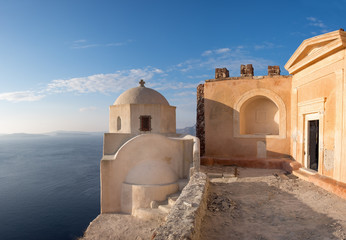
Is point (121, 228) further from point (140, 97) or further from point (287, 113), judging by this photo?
point (287, 113)

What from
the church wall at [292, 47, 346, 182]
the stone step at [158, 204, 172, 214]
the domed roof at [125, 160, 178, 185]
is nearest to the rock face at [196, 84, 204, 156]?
the domed roof at [125, 160, 178, 185]

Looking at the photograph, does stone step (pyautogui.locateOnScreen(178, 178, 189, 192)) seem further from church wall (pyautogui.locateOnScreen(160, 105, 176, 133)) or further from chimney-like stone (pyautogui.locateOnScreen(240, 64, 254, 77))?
chimney-like stone (pyautogui.locateOnScreen(240, 64, 254, 77))

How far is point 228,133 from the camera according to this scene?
11930 mm

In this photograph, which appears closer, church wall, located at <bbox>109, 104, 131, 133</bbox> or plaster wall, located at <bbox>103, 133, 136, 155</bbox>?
plaster wall, located at <bbox>103, 133, 136, 155</bbox>

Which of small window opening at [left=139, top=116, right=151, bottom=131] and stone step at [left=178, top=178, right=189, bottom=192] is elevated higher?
small window opening at [left=139, top=116, right=151, bottom=131]

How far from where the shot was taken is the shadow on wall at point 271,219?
4.02 m

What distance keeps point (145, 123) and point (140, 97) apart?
1.65 m

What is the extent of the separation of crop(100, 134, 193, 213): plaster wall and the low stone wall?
519cm

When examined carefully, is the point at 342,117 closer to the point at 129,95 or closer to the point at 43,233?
the point at 129,95

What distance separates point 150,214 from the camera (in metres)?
8.97

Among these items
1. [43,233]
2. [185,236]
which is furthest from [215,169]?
[43,233]

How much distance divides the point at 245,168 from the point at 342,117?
5252mm

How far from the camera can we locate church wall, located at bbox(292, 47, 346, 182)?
6.46 meters

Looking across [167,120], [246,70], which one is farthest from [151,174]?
[246,70]
